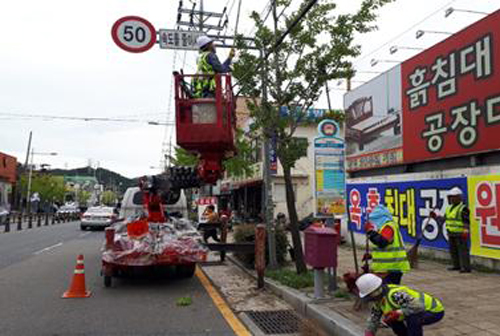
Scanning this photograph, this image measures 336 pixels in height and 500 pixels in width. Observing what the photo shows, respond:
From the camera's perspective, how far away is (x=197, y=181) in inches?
375

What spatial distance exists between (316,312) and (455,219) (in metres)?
4.57

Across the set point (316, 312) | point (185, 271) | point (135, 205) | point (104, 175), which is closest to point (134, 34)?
point (135, 205)

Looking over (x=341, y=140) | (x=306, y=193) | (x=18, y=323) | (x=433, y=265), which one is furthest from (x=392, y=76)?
(x=306, y=193)

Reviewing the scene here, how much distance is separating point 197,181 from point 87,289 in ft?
9.45

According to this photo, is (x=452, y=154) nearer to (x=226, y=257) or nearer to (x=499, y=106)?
(x=499, y=106)

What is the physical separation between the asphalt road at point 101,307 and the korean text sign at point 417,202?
178 inches

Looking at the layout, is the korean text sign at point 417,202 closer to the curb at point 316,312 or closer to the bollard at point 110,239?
the curb at point 316,312

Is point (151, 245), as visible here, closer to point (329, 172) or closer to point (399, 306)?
point (329, 172)

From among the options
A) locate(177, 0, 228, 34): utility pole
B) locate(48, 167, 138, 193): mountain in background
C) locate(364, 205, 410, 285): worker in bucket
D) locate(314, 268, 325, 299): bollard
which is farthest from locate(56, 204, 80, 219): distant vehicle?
locate(48, 167, 138, 193): mountain in background

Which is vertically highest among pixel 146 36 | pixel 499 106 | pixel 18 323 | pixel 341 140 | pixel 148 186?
pixel 146 36

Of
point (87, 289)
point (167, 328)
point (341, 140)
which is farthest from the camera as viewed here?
point (87, 289)

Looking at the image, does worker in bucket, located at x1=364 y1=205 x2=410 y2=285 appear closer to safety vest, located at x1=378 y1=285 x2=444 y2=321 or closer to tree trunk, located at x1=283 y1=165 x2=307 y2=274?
safety vest, located at x1=378 y1=285 x2=444 y2=321

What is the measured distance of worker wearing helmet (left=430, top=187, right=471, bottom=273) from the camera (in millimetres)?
9594

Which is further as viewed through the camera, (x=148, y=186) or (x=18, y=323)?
(x=148, y=186)
